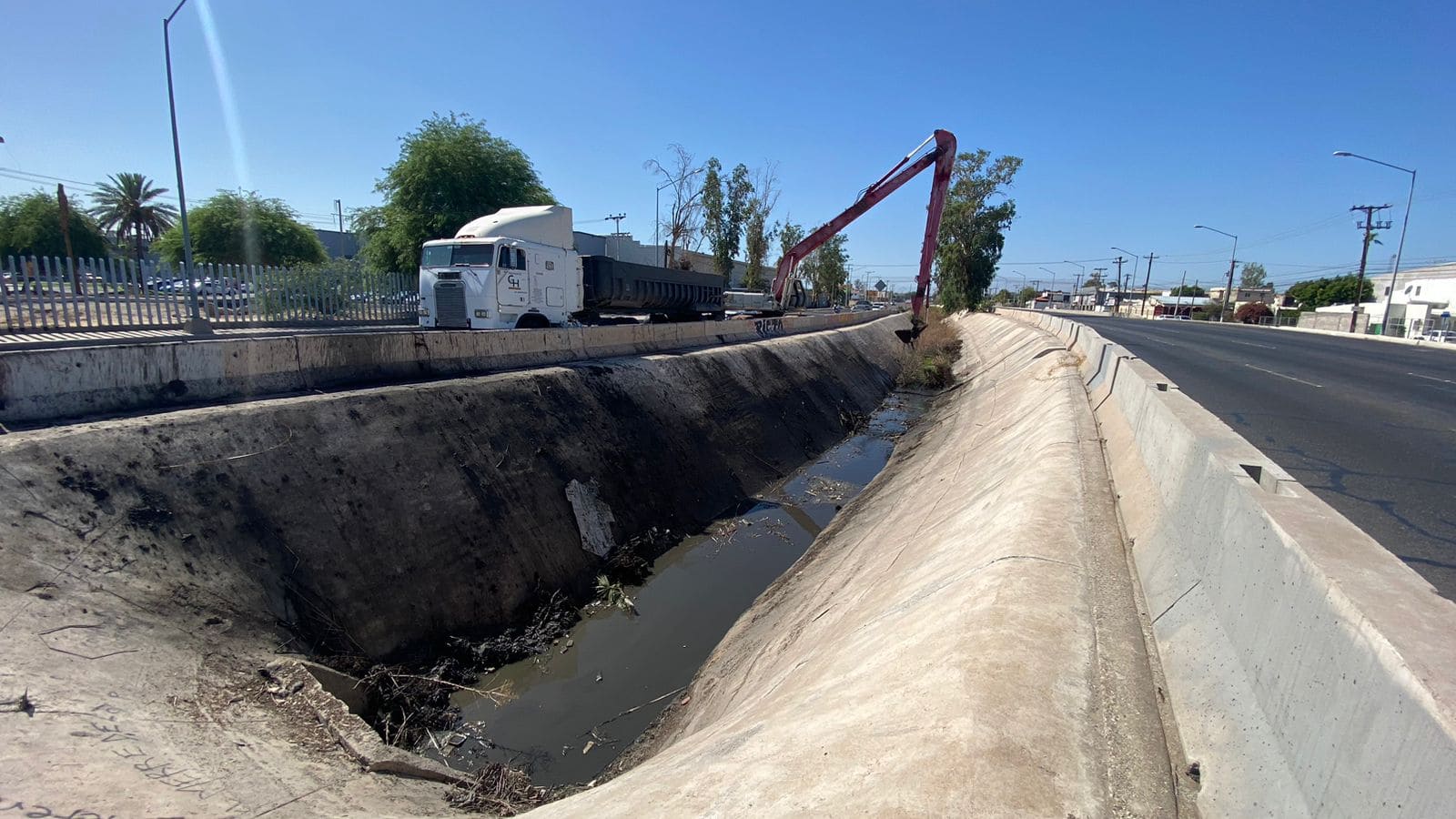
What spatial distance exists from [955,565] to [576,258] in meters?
14.7

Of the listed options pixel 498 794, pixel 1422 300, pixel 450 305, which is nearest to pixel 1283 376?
pixel 498 794

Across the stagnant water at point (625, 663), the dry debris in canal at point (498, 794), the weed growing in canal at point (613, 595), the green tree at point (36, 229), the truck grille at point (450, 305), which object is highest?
the green tree at point (36, 229)

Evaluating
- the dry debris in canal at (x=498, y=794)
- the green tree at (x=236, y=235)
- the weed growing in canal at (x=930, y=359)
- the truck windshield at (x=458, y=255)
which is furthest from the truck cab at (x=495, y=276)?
the green tree at (x=236, y=235)

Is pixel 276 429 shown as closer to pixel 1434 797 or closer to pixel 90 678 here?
pixel 90 678

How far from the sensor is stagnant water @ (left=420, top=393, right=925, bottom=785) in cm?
601

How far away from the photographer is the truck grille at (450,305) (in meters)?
15.0

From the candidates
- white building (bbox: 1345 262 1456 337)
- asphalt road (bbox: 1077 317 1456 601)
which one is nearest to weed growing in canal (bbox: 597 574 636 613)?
asphalt road (bbox: 1077 317 1456 601)

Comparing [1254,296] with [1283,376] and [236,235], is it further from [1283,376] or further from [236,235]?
[236,235]

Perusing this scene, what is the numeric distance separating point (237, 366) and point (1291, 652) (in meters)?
10.5

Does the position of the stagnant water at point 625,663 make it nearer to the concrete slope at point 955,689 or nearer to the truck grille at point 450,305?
the concrete slope at point 955,689

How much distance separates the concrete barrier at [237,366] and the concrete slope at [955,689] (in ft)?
22.7

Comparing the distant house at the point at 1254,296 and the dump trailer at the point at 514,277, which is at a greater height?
the distant house at the point at 1254,296

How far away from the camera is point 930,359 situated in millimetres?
27297

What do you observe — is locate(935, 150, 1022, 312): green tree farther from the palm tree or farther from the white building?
the palm tree
